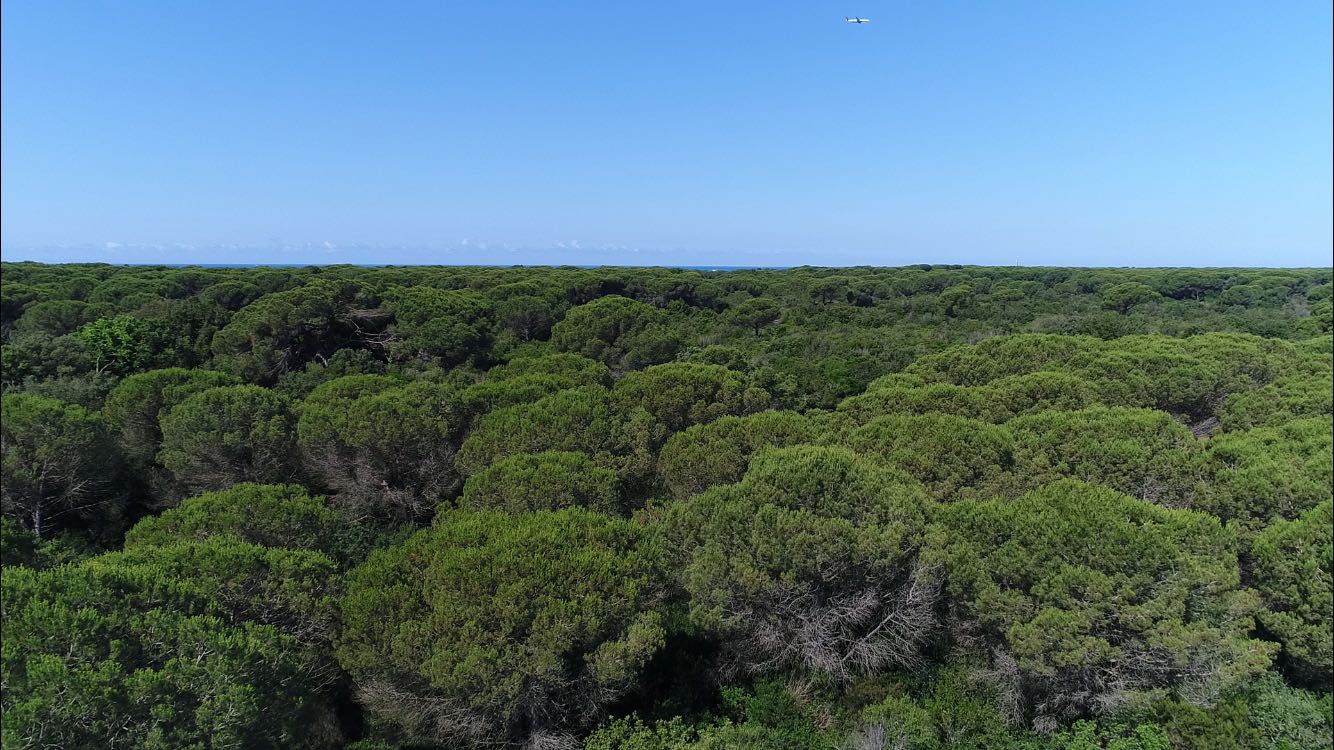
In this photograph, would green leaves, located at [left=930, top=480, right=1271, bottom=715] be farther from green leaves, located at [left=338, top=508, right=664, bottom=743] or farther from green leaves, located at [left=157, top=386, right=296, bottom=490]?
green leaves, located at [left=157, top=386, right=296, bottom=490]

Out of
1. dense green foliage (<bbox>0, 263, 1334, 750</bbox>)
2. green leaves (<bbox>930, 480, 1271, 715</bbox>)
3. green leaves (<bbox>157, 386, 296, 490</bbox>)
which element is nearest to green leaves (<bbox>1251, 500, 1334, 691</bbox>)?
dense green foliage (<bbox>0, 263, 1334, 750</bbox>)

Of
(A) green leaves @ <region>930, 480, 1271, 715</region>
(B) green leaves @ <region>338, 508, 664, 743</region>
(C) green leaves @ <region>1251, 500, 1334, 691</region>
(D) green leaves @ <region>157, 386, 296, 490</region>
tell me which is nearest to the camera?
(B) green leaves @ <region>338, 508, 664, 743</region>

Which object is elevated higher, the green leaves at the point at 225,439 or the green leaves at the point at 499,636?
the green leaves at the point at 225,439

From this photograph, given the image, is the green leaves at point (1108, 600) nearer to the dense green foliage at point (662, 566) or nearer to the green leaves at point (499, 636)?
the dense green foliage at point (662, 566)

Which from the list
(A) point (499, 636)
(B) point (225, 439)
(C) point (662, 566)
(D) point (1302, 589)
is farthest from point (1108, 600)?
(B) point (225, 439)

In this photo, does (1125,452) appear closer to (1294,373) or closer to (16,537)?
(1294,373)

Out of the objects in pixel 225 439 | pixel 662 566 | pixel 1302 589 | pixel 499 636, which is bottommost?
pixel 499 636

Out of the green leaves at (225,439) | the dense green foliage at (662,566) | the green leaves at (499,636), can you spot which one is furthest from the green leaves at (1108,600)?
the green leaves at (225,439)

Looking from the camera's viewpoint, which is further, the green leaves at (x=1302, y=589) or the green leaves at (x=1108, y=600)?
the green leaves at (x=1302, y=589)

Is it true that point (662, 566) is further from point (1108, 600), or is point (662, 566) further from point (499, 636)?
point (1108, 600)

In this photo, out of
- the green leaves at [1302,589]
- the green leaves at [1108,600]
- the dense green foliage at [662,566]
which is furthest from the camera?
the green leaves at [1302,589]
